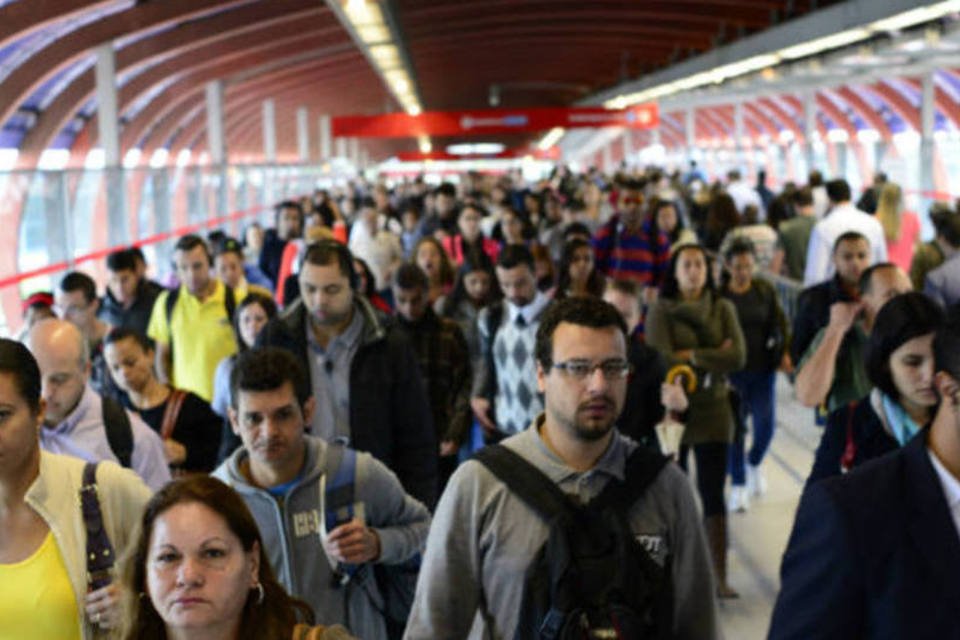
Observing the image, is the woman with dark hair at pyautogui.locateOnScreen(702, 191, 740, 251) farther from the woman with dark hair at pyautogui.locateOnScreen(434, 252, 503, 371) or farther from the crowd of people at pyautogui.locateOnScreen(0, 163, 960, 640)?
the crowd of people at pyautogui.locateOnScreen(0, 163, 960, 640)

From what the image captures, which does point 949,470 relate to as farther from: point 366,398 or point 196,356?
point 196,356

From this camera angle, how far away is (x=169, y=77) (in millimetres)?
29578

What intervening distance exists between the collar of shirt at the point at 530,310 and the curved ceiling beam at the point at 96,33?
37.1 ft

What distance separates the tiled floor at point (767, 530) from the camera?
25.9ft

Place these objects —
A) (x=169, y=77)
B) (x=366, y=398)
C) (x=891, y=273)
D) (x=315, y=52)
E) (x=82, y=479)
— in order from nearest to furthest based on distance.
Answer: (x=82, y=479), (x=366, y=398), (x=891, y=273), (x=315, y=52), (x=169, y=77)

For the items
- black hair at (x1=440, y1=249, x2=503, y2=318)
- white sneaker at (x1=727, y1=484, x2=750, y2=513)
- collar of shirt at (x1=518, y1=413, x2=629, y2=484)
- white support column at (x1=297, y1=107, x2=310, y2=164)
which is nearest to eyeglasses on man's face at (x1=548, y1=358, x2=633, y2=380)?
collar of shirt at (x1=518, y1=413, x2=629, y2=484)

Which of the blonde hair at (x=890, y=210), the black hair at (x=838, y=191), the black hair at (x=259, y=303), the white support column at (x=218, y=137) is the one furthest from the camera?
the white support column at (x=218, y=137)

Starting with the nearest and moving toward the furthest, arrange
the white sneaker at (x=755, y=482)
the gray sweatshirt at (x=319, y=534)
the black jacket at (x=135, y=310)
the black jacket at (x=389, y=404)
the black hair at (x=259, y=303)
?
the gray sweatshirt at (x=319, y=534)
the black jacket at (x=389, y=404)
the black hair at (x=259, y=303)
the black jacket at (x=135, y=310)
the white sneaker at (x=755, y=482)

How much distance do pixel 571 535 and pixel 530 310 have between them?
3.91 metres

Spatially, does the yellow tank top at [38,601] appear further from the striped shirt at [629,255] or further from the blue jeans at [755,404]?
the striped shirt at [629,255]

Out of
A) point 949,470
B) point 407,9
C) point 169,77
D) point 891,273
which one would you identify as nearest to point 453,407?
point 891,273

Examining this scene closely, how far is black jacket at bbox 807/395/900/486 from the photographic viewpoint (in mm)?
4781

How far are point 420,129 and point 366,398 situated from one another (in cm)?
3470

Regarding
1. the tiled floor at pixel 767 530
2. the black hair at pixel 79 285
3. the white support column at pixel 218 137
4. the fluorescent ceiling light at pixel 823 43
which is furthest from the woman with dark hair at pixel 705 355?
the white support column at pixel 218 137
